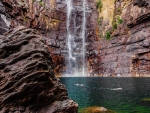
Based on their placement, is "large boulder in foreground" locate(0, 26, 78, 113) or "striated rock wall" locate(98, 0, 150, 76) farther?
"striated rock wall" locate(98, 0, 150, 76)

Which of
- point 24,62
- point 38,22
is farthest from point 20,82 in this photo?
point 38,22

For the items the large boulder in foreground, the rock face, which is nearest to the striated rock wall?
the rock face

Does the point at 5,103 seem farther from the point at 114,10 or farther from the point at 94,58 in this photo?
the point at 114,10

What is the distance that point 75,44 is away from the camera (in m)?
96.8

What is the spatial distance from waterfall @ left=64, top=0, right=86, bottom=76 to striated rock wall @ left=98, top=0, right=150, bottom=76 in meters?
9.30

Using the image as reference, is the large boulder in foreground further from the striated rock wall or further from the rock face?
the striated rock wall

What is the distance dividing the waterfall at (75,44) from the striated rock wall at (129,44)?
30.5ft

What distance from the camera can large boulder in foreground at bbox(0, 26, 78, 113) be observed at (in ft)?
36.9

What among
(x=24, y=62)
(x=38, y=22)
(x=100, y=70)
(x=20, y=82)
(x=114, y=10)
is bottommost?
(x=100, y=70)

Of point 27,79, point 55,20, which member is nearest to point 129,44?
point 55,20

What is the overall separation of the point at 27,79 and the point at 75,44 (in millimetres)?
85652

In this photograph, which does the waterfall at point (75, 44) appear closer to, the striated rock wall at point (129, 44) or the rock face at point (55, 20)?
the rock face at point (55, 20)

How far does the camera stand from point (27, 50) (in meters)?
12.4

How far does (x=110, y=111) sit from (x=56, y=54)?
6855 centimetres
